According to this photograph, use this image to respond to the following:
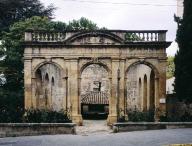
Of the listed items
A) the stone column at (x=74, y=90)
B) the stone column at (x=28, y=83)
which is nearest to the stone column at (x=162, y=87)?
the stone column at (x=74, y=90)

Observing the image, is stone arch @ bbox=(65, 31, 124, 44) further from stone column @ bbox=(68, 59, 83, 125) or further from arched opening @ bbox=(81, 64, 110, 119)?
arched opening @ bbox=(81, 64, 110, 119)

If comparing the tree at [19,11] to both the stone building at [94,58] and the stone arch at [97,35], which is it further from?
the stone arch at [97,35]

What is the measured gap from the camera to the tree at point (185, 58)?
82.8ft

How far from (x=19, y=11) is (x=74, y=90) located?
21794mm

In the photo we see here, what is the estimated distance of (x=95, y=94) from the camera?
1612 inches

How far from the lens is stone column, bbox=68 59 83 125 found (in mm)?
29906

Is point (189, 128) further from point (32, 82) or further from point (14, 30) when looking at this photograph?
point (14, 30)

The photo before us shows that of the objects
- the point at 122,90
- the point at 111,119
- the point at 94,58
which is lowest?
the point at 111,119

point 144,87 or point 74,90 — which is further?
point 144,87

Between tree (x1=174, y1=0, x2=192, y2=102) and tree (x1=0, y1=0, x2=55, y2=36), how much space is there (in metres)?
24.6

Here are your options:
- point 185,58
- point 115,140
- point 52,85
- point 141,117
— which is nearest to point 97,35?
point 185,58

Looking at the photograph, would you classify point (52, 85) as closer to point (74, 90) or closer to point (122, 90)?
point (74, 90)

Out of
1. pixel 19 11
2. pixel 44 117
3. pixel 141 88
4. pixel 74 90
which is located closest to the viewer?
pixel 44 117

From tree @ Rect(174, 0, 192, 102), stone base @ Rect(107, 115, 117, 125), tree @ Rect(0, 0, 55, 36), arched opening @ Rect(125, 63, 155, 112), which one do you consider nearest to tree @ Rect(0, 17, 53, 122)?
tree @ Rect(0, 0, 55, 36)
